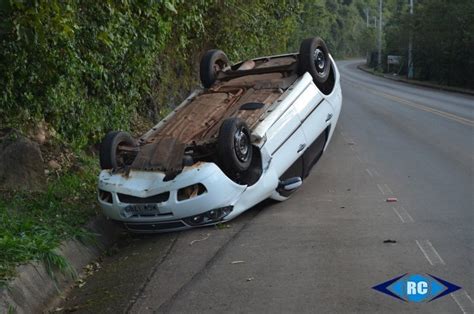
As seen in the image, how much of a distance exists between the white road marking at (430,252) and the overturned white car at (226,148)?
85.9 inches

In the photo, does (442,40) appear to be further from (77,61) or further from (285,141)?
(77,61)

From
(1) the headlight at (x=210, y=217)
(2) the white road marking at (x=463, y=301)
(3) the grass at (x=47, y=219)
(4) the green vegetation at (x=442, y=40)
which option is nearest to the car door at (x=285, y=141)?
(1) the headlight at (x=210, y=217)

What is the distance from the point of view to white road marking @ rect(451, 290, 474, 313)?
499cm

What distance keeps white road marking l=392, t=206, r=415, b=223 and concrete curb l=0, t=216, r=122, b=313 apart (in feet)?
11.3

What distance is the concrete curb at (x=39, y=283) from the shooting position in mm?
5238

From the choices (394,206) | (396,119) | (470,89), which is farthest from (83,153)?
(470,89)

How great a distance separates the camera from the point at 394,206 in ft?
28.1

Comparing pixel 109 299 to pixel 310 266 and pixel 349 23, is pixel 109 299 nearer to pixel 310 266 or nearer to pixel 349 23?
pixel 310 266

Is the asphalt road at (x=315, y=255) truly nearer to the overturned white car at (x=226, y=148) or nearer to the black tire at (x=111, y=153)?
the overturned white car at (x=226, y=148)

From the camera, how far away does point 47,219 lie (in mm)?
7547

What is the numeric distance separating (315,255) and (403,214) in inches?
79.6

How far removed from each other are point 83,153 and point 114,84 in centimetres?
148

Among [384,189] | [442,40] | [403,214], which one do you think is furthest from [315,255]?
[442,40]

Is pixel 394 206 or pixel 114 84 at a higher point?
pixel 114 84
